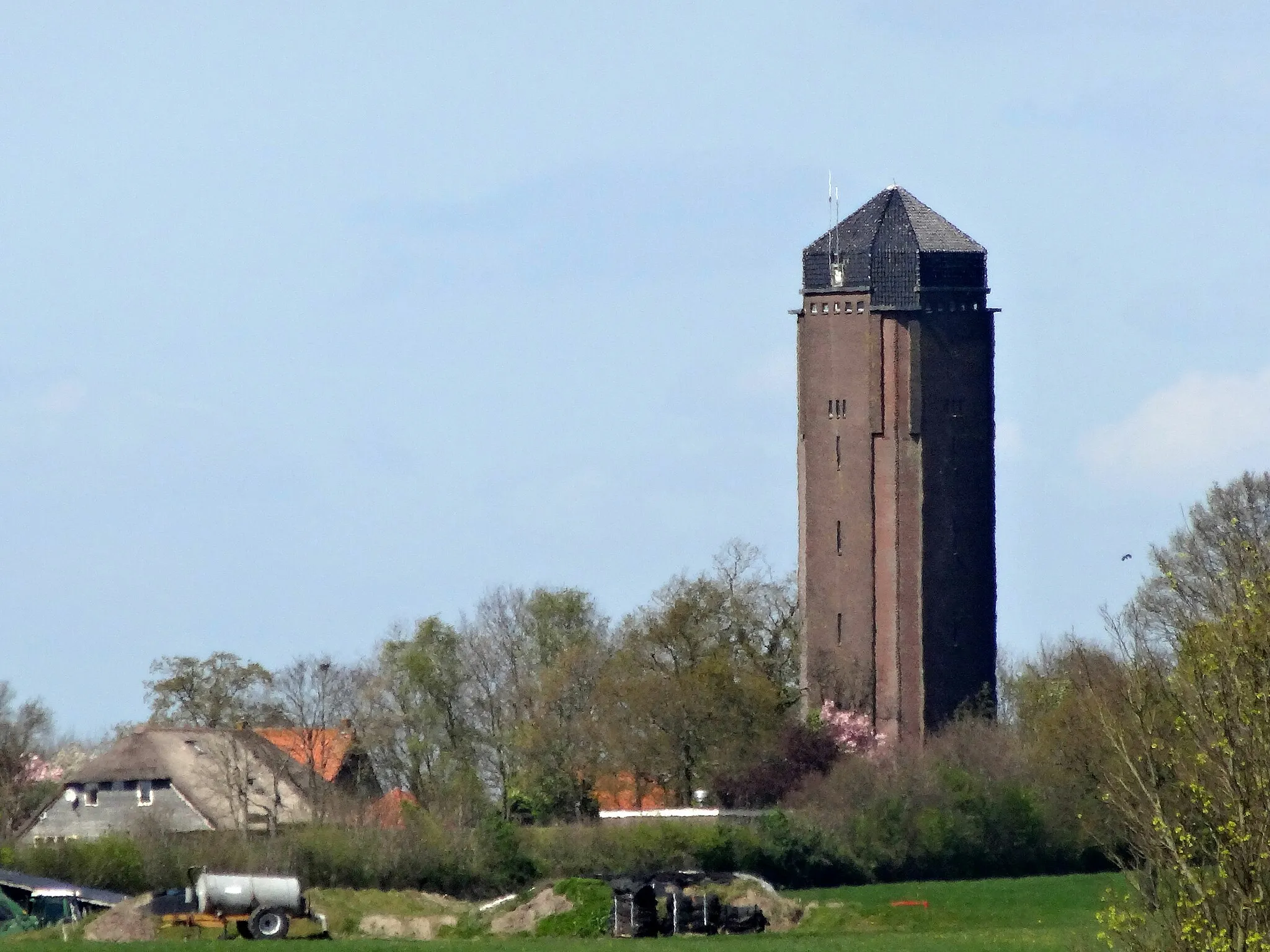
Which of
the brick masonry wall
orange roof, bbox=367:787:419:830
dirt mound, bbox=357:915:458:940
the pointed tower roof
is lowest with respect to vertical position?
dirt mound, bbox=357:915:458:940

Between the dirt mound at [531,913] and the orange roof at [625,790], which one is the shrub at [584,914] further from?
the orange roof at [625,790]

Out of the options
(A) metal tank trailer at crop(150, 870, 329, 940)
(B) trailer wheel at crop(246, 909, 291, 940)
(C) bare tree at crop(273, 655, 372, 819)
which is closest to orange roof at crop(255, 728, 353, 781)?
(C) bare tree at crop(273, 655, 372, 819)

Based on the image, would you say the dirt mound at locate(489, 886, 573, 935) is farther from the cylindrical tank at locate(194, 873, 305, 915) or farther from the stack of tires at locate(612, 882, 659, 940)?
the cylindrical tank at locate(194, 873, 305, 915)

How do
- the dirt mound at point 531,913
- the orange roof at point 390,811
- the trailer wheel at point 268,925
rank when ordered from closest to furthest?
1. the trailer wheel at point 268,925
2. the dirt mound at point 531,913
3. the orange roof at point 390,811

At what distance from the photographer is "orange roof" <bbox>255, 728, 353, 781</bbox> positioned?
77.2 m

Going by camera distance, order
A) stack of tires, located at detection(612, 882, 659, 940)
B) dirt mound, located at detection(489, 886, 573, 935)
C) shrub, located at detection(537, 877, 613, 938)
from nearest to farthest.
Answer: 1. stack of tires, located at detection(612, 882, 659, 940)
2. shrub, located at detection(537, 877, 613, 938)
3. dirt mound, located at detection(489, 886, 573, 935)

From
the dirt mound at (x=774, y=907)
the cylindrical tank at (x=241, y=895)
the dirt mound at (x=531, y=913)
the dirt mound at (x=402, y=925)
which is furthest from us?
the dirt mound at (x=774, y=907)

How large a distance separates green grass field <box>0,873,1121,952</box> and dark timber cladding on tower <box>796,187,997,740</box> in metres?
19.3

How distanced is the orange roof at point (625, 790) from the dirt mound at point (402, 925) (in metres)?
29.1

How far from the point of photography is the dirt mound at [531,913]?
149 ft

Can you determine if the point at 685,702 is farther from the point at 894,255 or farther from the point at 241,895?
the point at 241,895

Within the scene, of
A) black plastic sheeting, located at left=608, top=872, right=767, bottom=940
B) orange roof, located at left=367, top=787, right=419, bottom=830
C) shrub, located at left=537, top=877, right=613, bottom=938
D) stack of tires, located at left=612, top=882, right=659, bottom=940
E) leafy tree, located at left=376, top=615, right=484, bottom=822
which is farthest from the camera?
leafy tree, located at left=376, top=615, right=484, bottom=822

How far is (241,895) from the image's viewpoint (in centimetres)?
4191

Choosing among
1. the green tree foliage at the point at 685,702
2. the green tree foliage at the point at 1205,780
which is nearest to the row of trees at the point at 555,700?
the green tree foliage at the point at 685,702
